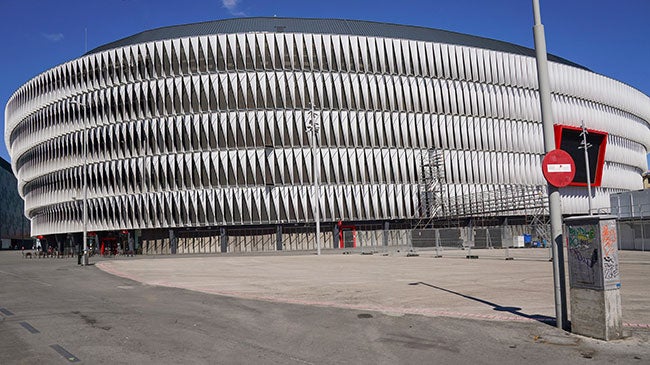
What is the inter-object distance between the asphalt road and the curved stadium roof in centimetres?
5738

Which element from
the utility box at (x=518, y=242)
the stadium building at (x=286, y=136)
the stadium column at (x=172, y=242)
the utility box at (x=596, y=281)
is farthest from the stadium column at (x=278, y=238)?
the utility box at (x=596, y=281)

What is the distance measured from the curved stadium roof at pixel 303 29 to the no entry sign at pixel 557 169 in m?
58.9

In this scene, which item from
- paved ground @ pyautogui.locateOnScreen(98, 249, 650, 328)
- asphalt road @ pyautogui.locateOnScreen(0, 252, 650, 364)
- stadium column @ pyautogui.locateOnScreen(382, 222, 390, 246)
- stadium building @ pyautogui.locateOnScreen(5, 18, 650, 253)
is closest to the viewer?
asphalt road @ pyautogui.locateOnScreen(0, 252, 650, 364)

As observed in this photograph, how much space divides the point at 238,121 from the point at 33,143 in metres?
37.3

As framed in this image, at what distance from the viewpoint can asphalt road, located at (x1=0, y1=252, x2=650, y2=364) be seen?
830 cm

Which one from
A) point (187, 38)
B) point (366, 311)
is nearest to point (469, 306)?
point (366, 311)

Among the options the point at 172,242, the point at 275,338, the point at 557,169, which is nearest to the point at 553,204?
the point at 557,169

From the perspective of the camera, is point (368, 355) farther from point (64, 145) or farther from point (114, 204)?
point (64, 145)

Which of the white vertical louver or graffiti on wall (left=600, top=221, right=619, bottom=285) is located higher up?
the white vertical louver

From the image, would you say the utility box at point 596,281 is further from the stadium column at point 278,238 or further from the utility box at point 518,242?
the stadium column at point 278,238

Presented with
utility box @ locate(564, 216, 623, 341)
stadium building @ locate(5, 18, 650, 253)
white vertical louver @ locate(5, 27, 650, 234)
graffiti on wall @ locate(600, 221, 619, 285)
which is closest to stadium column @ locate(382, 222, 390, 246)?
stadium building @ locate(5, 18, 650, 253)

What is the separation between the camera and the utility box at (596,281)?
9.12 m

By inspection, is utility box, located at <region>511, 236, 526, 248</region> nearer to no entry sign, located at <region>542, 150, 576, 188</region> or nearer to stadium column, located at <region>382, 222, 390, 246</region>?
stadium column, located at <region>382, 222, 390, 246</region>

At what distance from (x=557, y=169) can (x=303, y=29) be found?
60589 mm
